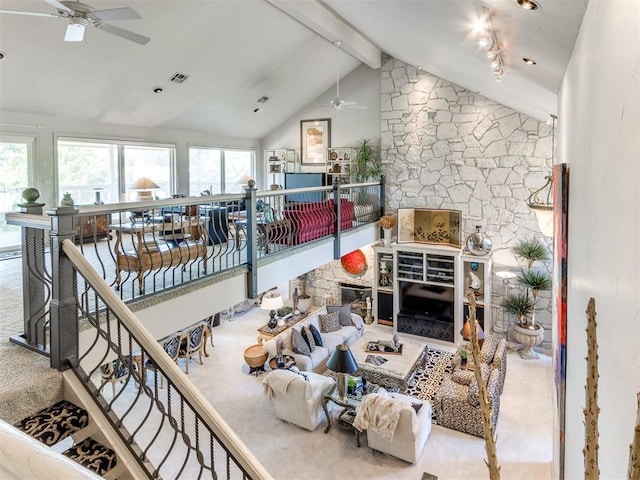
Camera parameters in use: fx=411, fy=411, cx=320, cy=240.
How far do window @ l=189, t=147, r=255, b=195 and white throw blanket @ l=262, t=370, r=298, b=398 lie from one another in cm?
447

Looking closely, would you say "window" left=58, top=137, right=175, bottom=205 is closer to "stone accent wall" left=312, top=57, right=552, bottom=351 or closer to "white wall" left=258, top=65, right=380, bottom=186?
"white wall" left=258, top=65, right=380, bottom=186

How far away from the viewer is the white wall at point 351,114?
384 inches

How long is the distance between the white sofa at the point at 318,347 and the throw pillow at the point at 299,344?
0.08 meters

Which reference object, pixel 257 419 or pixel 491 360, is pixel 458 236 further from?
pixel 257 419

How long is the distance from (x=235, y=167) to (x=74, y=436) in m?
9.01

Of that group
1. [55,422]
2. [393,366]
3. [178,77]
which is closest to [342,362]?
[393,366]

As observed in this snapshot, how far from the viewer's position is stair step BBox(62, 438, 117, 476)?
7.10 feet

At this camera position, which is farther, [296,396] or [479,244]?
[479,244]

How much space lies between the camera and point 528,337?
7742 millimetres

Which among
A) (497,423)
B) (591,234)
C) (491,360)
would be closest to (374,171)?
(491,360)

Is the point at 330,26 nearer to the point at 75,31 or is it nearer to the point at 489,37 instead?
the point at 489,37

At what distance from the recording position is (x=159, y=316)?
3.81 metres

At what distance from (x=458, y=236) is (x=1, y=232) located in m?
8.22

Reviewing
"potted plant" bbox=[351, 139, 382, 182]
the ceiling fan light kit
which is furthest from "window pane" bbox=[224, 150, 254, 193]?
the ceiling fan light kit
